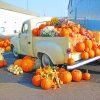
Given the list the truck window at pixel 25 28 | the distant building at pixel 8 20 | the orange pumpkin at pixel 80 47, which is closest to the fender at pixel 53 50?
the orange pumpkin at pixel 80 47

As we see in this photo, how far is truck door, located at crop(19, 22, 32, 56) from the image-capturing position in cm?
1105

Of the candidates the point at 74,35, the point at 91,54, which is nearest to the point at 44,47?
the point at 74,35

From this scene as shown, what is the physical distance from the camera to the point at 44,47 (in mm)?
9680

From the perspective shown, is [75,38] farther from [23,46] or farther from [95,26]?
[23,46]

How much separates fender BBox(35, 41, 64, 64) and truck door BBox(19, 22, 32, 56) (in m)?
1.12

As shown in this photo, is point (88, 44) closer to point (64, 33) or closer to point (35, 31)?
point (64, 33)

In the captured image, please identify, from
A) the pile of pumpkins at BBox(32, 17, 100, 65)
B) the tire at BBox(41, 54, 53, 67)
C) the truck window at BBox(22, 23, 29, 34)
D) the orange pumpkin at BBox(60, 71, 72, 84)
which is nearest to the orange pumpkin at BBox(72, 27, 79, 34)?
the pile of pumpkins at BBox(32, 17, 100, 65)

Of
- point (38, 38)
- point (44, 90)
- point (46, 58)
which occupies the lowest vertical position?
point (44, 90)

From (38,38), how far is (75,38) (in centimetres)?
170

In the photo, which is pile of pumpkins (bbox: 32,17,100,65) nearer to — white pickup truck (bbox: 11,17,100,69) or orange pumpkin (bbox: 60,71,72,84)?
white pickup truck (bbox: 11,17,100,69)

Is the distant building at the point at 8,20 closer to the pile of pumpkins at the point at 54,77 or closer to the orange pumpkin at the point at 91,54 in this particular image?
the orange pumpkin at the point at 91,54

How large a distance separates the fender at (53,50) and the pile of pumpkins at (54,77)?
13.4 inches

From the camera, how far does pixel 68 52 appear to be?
874cm

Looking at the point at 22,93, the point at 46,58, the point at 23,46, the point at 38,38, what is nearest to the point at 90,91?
the point at 22,93
